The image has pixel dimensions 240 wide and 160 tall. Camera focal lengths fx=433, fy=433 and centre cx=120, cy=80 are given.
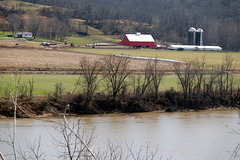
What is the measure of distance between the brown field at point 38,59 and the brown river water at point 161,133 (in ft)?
75.4

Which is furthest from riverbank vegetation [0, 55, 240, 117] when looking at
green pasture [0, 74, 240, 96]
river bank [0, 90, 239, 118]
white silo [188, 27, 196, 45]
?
white silo [188, 27, 196, 45]

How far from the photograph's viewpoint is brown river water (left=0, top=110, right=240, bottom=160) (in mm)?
23172

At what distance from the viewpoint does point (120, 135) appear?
2717 centimetres

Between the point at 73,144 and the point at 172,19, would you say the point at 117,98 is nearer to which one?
the point at 73,144

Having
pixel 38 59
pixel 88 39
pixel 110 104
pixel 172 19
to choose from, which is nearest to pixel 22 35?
pixel 88 39

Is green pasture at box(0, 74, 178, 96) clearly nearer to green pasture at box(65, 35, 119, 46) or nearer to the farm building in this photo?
the farm building

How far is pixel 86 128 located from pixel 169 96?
510 inches

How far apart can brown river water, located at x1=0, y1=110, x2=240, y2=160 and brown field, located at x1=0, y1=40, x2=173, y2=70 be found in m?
23.0

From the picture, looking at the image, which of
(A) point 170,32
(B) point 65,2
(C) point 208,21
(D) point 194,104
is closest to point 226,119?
(D) point 194,104

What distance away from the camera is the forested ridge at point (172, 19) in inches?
5153

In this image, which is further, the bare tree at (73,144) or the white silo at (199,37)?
the white silo at (199,37)

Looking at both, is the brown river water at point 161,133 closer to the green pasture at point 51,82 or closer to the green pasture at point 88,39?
the green pasture at point 51,82

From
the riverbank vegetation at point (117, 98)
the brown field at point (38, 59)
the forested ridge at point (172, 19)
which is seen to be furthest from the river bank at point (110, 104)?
the forested ridge at point (172, 19)

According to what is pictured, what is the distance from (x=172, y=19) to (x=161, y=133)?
138610 millimetres
